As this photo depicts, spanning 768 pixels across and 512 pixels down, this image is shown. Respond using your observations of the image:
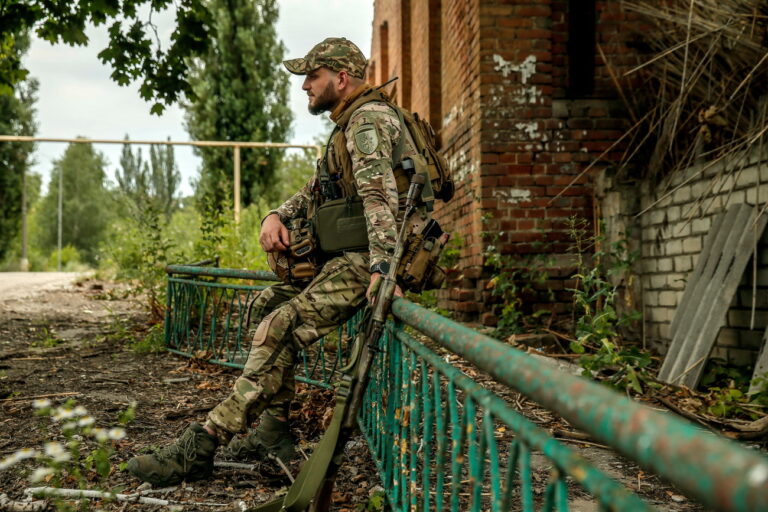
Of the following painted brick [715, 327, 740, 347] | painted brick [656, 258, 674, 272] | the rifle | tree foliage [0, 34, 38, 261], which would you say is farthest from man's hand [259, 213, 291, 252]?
tree foliage [0, 34, 38, 261]

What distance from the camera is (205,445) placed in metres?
2.82

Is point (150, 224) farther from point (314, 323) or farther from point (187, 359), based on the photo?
point (314, 323)

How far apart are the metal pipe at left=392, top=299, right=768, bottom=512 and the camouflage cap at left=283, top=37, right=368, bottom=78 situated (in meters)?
2.09

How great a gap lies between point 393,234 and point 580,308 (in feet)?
11.6

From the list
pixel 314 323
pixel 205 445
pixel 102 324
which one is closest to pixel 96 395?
pixel 205 445

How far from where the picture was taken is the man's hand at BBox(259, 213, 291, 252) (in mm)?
2922

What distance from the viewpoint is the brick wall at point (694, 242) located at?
13.2 feet

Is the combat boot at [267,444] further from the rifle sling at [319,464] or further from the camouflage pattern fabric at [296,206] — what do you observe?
the camouflage pattern fabric at [296,206]

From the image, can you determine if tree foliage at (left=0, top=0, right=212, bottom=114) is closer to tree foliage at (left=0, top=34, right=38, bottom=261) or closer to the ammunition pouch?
the ammunition pouch

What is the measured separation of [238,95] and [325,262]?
16.4m

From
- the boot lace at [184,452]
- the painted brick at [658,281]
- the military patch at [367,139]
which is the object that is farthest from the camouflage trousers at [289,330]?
the painted brick at [658,281]

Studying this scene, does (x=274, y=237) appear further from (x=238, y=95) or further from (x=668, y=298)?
(x=238, y=95)

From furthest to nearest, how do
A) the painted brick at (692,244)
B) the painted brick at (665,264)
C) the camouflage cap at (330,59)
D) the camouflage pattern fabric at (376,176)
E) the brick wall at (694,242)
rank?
the painted brick at (665,264), the painted brick at (692,244), the brick wall at (694,242), the camouflage cap at (330,59), the camouflage pattern fabric at (376,176)

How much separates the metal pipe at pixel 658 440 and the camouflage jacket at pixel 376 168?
1.44 m
